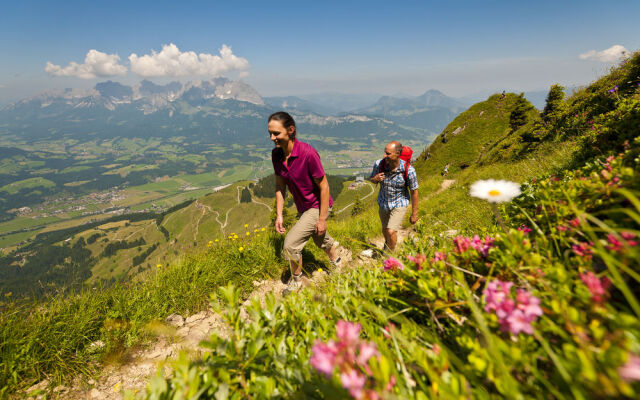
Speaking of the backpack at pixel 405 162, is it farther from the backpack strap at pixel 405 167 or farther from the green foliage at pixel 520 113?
the green foliage at pixel 520 113

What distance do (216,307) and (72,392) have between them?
2.91 meters

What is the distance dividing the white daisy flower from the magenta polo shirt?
3.10 metres

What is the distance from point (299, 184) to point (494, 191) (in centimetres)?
354

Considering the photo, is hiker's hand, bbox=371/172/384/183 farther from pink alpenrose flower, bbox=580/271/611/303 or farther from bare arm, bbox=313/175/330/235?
pink alpenrose flower, bbox=580/271/611/303

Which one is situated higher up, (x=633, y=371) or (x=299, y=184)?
(x=633, y=371)

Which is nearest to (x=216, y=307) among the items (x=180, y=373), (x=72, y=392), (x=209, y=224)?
(x=180, y=373)

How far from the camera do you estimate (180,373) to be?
4.37ft

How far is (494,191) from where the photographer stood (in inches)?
75.1

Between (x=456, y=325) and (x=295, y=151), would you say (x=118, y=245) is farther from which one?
(x=456, y=325)

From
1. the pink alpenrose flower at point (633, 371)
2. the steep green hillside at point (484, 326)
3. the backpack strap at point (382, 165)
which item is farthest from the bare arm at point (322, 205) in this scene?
the pink alpenrose flower at point (633, 371)

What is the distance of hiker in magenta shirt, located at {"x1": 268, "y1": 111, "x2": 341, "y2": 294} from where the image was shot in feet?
15.8

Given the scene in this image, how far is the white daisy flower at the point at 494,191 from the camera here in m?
1.74

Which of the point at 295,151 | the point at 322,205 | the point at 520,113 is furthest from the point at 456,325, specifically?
the point at 520,113

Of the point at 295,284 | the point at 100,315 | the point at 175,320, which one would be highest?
the point at 100,315
